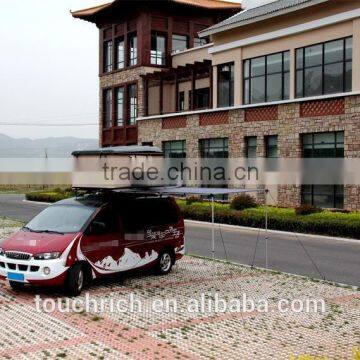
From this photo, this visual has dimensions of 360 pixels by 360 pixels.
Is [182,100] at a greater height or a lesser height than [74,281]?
greater

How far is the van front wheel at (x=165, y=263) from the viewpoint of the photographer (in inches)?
595

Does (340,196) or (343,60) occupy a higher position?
(343,60)

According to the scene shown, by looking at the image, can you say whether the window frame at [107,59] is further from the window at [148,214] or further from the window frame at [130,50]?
the window at [148,214]

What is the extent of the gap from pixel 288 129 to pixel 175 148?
9.98 meters

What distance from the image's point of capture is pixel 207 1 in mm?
44844

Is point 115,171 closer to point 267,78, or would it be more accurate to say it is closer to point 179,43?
point 267,78

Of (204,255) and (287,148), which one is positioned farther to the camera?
(287,148)

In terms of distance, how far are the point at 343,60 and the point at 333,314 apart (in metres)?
19.1

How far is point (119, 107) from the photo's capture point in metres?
45.8

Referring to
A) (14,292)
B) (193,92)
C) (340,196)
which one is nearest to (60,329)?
(14,292)

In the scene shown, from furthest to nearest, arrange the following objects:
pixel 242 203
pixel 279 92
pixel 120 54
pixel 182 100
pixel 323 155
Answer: pixel 120 54, pixel 182 100, pixel 279 92, pixel 242 203, pixel 323 155

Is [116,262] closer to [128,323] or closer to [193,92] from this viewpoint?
[128,323]

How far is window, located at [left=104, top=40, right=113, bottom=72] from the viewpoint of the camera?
46.1 metres

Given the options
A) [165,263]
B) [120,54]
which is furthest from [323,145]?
[120,54]
